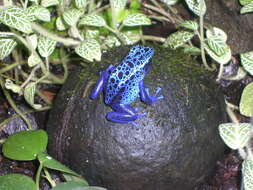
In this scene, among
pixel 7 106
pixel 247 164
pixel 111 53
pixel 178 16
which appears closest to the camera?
pixel 247 164

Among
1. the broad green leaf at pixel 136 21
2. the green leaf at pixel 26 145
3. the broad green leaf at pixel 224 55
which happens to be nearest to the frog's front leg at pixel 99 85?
the green leaf at pixel 26 145

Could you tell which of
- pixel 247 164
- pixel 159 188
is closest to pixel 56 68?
pixel 159 188

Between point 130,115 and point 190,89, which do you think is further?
point 190,89

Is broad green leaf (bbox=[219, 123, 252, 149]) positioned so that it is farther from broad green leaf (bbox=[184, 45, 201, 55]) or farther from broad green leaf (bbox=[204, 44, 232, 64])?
broad green leaf (bbox=[184, 45, 201, 55])

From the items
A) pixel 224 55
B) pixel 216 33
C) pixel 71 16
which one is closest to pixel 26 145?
pixel 71 16

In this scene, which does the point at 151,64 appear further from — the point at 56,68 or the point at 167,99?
the point at 56,68

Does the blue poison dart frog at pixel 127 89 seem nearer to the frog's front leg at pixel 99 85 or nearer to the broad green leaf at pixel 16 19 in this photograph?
the frog's front leg at pixel 99 85
